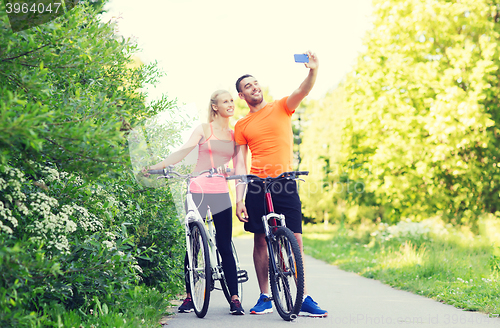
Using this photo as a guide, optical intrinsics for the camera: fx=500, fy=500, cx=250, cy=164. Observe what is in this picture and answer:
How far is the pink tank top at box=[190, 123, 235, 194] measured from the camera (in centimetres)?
521

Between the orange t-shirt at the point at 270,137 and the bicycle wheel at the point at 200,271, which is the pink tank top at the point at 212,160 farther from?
the bicycle wheel at the point at 200,271

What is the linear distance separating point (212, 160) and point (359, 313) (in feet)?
7.30

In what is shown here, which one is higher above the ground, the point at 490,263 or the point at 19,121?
the point at 19,121

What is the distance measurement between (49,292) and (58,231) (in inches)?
19.0

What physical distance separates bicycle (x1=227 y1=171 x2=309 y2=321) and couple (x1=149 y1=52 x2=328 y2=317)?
19 cm

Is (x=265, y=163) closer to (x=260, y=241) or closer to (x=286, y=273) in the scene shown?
(x=260, y=241)

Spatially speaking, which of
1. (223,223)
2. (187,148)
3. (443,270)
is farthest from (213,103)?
(443,270)

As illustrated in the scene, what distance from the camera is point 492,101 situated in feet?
48.3

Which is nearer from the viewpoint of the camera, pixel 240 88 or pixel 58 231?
pixel 58 231

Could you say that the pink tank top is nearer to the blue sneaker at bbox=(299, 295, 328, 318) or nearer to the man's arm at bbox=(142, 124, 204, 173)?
the man's arm at bbox=(142, 124, 204, 173)

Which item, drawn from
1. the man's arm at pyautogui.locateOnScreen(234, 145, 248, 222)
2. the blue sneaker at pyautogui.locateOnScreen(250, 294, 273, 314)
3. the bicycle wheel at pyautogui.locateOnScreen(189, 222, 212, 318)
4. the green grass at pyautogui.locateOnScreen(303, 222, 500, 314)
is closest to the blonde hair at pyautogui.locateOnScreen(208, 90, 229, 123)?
the man's arm at pyautogui.locateOnScreen(234, 145, 248, 222)

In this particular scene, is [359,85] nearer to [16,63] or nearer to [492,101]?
[492,101]

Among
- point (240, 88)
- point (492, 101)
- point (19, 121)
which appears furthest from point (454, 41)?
point (19, 121)

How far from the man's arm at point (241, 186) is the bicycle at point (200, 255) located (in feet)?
1.04
